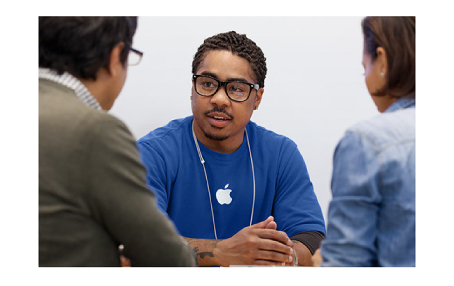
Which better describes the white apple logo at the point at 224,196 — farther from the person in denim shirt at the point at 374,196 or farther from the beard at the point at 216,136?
the person in denim shirt at the point at 374,196

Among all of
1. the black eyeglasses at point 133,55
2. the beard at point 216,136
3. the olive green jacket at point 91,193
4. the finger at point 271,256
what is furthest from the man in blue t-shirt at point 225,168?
Answer: the olive green jacket at point 91,193

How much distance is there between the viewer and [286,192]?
222cm

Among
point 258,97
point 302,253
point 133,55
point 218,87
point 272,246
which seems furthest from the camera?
point 258,97

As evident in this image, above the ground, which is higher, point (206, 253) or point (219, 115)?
point (219, 115)

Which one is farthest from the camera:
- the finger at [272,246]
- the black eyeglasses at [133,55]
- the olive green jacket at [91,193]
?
the finger at [272,246]

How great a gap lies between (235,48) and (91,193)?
1.16 metres

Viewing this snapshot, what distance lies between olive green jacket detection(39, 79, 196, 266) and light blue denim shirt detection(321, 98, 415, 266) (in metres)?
0.43

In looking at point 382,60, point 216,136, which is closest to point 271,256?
point 216,136

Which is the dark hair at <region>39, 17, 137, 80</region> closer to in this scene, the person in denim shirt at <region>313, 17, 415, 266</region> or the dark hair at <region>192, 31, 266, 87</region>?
the person in denim shirt at <region>313, 17, 415, 266</region>

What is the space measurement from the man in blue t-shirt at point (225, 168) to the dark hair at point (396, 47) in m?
0.78

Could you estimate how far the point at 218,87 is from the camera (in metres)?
2.13

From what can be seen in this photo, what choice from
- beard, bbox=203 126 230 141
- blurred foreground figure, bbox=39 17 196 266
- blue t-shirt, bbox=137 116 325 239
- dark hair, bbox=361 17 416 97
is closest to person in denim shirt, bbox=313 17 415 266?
dark hair, bbox=361 17 416 97

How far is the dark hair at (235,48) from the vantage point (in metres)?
2.20

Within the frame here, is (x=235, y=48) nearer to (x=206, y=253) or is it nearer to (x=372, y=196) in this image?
(x=206, y=253)
